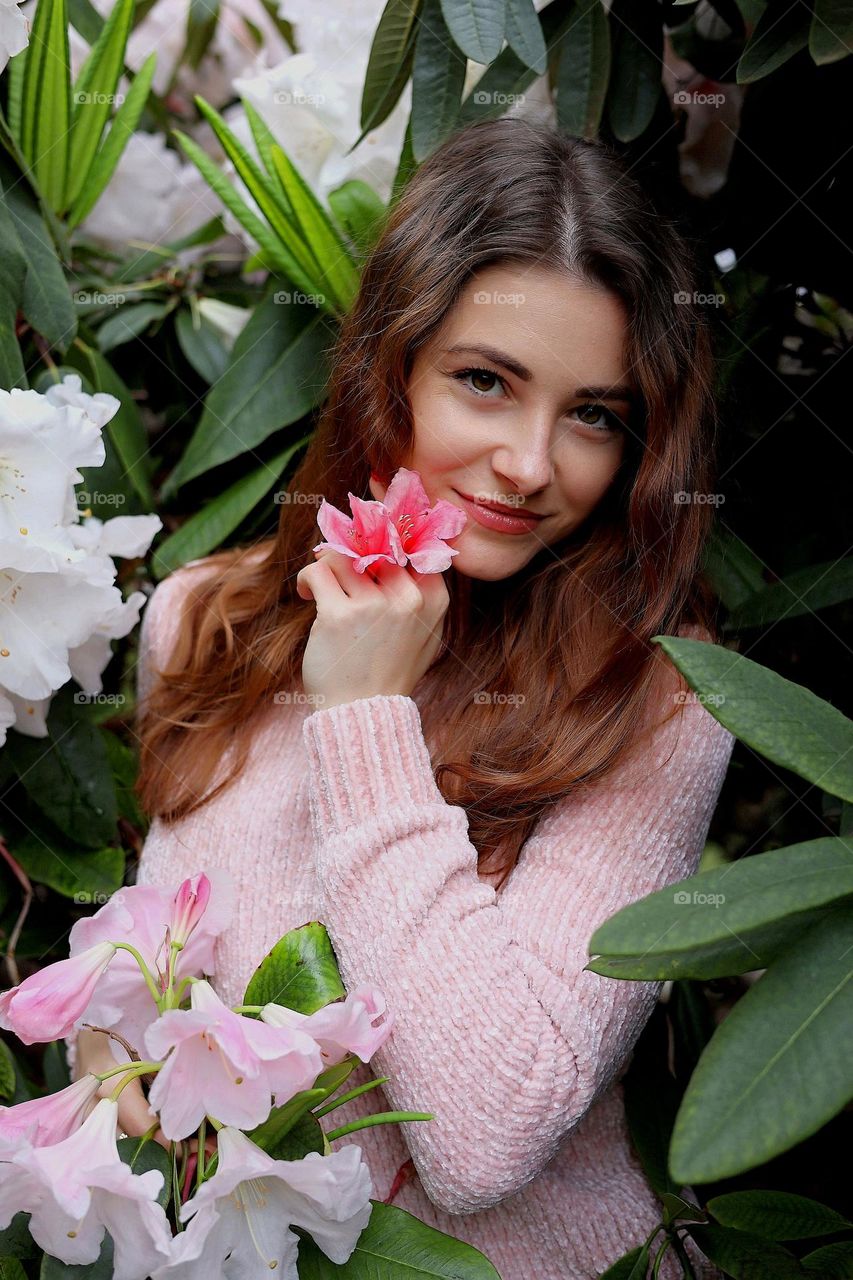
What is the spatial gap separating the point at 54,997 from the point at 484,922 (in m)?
0.35

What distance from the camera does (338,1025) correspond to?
2.66ft

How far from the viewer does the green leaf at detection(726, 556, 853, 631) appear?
1.14 metres

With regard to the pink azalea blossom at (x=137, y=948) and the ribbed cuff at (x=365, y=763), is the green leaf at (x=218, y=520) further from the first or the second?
the pink azalea blossom at (x=137, y=948)

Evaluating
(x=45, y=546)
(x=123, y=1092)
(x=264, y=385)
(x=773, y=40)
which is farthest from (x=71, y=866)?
(x=773, y=40)

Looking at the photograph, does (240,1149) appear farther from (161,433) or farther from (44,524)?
(161,433)

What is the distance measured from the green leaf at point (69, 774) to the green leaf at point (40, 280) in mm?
374

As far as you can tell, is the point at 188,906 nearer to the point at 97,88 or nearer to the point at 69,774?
the point at 69,774

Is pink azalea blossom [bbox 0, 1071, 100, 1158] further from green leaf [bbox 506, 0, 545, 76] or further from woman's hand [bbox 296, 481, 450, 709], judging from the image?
green leaf [bbox 506, 0, 545, 76]

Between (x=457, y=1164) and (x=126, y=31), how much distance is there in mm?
1215

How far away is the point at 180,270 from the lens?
1581 millimetres

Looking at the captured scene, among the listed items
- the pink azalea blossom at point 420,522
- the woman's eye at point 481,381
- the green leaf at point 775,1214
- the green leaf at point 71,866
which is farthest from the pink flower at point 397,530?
the green leaf at point 775,1214

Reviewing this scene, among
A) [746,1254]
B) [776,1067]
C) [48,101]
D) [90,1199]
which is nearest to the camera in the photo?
[776,1067]

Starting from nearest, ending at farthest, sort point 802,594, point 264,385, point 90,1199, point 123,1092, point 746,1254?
1. point 90,1199
2. point 746,1254
3. point 123,1092
4. point 802,594
5. point 264,385

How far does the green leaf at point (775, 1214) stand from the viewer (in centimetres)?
82
